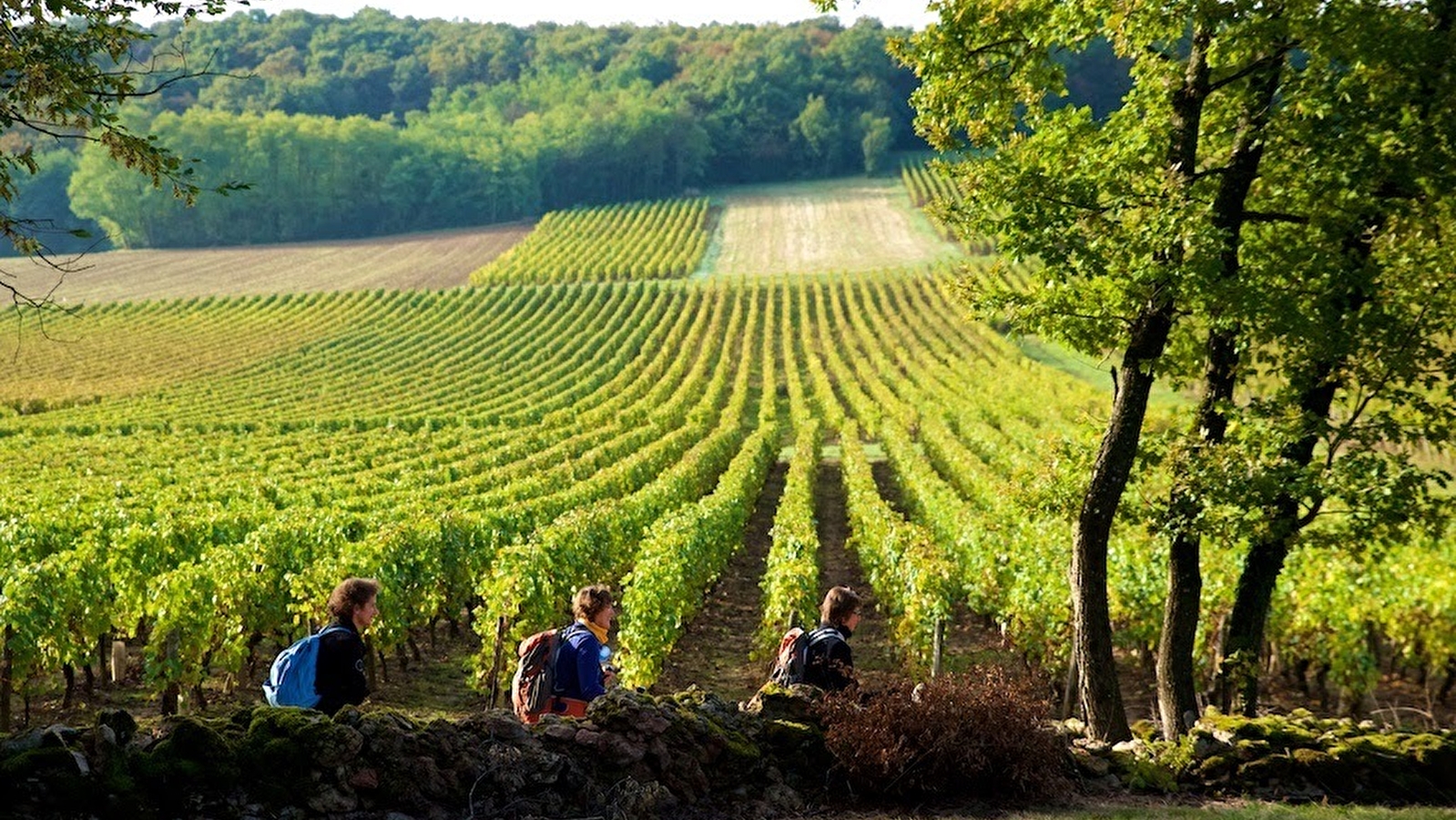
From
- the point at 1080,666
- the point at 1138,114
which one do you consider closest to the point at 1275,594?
the point at 1080,666

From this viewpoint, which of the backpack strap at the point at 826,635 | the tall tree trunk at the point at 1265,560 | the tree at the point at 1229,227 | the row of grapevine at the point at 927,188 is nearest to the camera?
the backpack strap at the point at 826,635

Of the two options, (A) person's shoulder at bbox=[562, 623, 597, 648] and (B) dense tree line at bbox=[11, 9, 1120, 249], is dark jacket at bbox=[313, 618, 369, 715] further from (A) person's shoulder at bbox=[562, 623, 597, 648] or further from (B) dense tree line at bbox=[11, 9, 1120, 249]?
(B) dense tree line at bbox=[11, 9, 1120, 249]

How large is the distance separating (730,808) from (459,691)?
353 inches

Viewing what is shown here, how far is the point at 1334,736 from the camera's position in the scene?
8.15 m

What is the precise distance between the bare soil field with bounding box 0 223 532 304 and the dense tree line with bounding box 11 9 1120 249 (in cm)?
707

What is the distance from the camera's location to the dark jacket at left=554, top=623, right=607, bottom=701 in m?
7.63

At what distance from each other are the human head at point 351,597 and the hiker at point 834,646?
2886 millimetres

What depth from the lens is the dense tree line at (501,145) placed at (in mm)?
117875

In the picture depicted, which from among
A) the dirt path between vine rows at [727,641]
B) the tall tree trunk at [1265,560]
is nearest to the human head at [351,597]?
the dirt path between vine rows at [727,641]

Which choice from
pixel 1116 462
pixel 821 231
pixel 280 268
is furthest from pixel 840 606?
pixel 821 231

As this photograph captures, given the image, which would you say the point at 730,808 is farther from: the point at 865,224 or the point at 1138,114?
the point at 865,224

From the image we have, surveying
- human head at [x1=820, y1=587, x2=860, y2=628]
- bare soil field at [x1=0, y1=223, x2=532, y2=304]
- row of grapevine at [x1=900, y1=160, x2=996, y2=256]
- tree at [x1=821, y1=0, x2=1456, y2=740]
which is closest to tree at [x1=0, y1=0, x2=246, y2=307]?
Result: human head at [x1=820, y1=587, x2=860, y2=628]

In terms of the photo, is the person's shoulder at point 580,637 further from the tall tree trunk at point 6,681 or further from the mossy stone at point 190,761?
the tall tree trunk at point 6,681

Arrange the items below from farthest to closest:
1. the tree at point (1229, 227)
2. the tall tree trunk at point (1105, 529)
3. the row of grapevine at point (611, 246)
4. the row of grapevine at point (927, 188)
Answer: the row of grapevine at point (927, 188) → the row of grapevine at point (611, 246) → the tall tree trunk at point (1105, 529) → the tree at point (1229, 227)
